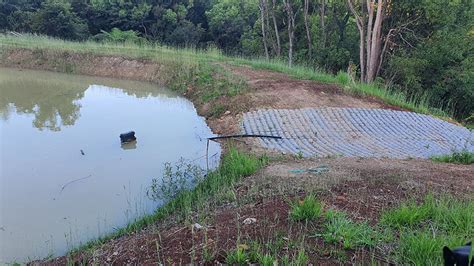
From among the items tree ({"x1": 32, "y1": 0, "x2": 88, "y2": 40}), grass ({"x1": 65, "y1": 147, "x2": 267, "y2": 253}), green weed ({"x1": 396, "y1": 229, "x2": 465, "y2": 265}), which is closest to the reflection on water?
grass ({"x1": 65, "y1": 147, "x2": 267, "y2": 253})

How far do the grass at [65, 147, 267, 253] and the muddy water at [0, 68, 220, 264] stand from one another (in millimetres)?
363

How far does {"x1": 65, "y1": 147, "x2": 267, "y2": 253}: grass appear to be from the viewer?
443cm

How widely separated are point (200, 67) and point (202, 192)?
946 centimetres

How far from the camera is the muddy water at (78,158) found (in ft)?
15.6

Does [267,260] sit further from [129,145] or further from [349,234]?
[129,145]

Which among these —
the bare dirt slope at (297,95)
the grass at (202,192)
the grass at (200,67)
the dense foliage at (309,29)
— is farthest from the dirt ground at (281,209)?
the dense foliage at (309,29)

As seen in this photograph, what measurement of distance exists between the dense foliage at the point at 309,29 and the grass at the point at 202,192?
31.0 ft

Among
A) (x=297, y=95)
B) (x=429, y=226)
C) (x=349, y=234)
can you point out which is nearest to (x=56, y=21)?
(x=297, y=95)

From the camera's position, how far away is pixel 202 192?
17.1ft

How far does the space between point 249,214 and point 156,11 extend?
25347 millimetres

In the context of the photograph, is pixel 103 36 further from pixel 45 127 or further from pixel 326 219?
pixel 326 219

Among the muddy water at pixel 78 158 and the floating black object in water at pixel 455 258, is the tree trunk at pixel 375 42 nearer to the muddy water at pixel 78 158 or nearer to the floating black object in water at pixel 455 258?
the muddy water at pixel 78 158

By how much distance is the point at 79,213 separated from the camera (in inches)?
200

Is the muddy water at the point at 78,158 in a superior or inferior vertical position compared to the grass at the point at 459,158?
inferior
